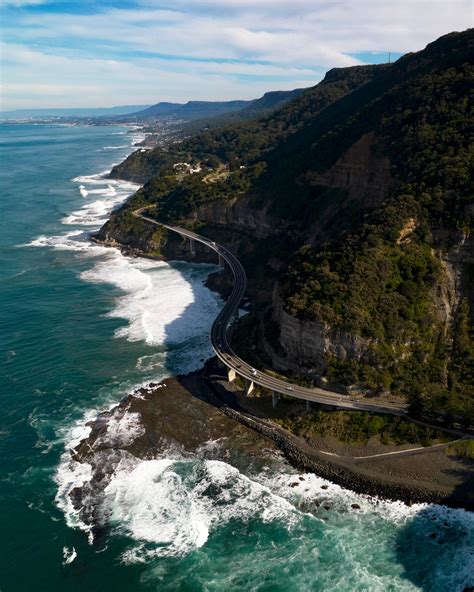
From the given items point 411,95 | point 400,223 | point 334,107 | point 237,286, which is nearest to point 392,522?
point 400,223

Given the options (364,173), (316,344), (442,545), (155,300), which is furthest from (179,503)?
(364,173)

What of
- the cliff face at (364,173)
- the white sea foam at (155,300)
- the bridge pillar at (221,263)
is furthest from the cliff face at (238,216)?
the white sea foam at (155,300)

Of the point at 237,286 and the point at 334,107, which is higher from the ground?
the point at 334,107

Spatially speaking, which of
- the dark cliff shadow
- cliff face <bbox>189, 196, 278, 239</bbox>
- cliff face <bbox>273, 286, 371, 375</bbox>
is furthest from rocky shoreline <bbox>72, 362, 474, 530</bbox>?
cliff face <bbox>189, 196, 278, 239</bbox>

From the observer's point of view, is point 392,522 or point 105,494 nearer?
point 392,522

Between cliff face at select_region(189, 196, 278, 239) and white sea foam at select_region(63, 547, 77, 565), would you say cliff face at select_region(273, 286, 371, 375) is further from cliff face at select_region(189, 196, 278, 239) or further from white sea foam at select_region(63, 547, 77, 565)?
cliff face at select_region(189, 196, 278, 239)

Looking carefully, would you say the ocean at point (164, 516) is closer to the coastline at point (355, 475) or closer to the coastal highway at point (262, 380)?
the coastline at point (355, 475)

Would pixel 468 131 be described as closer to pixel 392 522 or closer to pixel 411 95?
pixel 411 95
